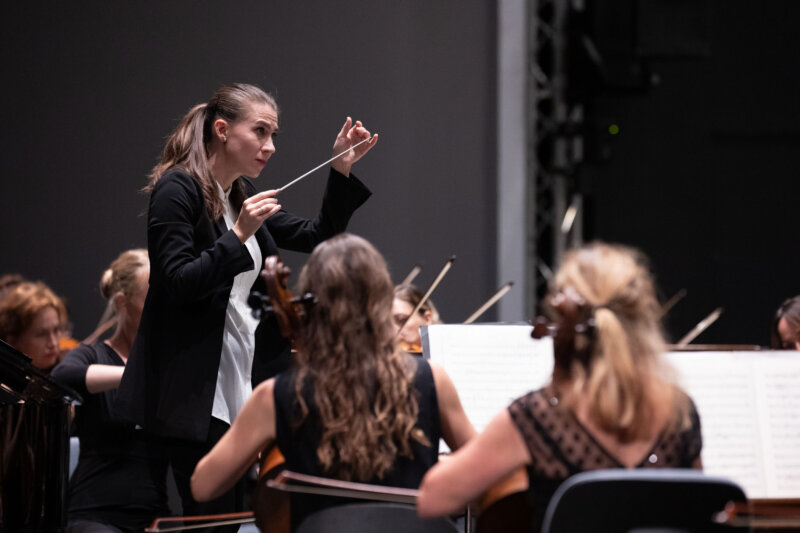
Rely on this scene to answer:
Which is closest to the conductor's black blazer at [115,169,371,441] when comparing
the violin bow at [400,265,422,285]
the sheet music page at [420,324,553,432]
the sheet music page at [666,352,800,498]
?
the sheet music page at [420,324,553,432]

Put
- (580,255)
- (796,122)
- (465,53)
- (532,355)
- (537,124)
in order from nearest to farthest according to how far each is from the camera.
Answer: (580,255) → (532,355) → (465,53) → (537,124) → (796,122)

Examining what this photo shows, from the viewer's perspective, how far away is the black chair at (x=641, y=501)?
1402 mm

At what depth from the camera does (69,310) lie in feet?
14.0

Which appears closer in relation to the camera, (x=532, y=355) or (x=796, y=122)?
(x=532, y=355)

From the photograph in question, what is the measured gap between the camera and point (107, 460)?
2811 millimetres

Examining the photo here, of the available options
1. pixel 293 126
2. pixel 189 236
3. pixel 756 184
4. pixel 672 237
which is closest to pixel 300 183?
pixel 293 126

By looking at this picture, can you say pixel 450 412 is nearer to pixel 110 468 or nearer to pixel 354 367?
pixel 354 367

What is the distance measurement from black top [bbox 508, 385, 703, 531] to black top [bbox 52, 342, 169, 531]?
1405mm

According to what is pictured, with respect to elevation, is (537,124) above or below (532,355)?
above

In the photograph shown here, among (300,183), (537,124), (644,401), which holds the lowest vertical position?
(644,401)

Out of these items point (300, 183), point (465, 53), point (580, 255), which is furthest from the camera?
point (465, 53)

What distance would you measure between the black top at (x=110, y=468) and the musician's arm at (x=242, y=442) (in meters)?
0.97

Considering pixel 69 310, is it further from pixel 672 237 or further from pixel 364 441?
pixel 672 237

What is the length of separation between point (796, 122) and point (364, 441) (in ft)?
15.3
